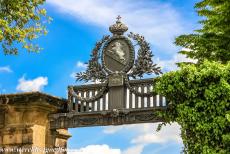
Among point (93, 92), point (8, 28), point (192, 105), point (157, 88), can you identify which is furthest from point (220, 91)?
point (8, 28)

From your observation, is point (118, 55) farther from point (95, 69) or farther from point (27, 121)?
point (27, 121)

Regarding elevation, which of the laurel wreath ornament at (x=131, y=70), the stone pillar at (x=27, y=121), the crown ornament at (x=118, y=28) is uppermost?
the crown ornament at (x=118, y=28)

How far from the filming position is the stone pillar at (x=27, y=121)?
619 inches

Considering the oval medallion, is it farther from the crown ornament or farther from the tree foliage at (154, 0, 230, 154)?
the tree foliage at (154, 0, 230, 154)

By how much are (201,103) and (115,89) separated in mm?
2706

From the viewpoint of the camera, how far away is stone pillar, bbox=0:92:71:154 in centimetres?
1571

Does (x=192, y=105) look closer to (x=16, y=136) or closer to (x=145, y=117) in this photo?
(x=145, y=117)

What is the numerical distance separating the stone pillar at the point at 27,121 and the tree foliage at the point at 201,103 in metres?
3.69

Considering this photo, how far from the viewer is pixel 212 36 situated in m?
18.5

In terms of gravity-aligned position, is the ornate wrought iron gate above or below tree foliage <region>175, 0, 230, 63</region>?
below

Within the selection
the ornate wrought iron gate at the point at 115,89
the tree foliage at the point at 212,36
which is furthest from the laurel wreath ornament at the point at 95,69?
the tree foliage at the point at 212,36

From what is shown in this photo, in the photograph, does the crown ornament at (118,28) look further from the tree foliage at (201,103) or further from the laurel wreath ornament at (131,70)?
the tree foliage at (201,103)

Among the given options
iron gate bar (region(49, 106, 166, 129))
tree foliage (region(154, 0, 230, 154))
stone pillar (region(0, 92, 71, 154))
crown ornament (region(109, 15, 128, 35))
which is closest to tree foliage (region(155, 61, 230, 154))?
tree foliage (region(154, 0, 230, 154))

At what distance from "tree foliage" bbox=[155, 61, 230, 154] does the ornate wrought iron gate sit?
0.67 m
